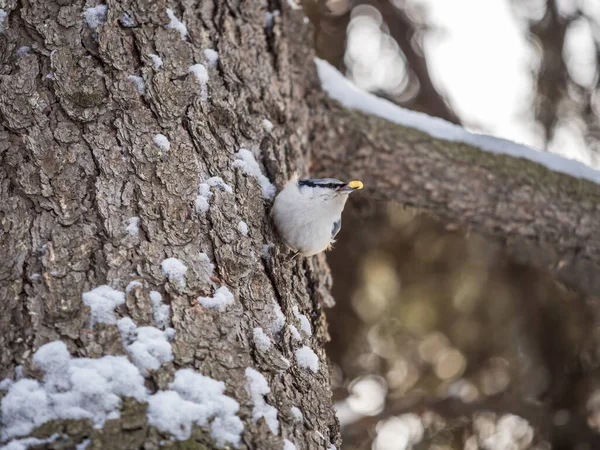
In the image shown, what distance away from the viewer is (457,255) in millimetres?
4363

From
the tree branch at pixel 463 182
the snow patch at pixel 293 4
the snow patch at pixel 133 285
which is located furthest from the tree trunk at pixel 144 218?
the tree branch at pixel 463 182

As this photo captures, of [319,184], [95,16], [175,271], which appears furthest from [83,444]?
[95,16]

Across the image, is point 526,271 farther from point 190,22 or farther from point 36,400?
point 36,400

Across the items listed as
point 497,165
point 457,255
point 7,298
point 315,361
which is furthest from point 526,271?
point 7,298

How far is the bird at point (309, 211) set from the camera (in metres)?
1.96

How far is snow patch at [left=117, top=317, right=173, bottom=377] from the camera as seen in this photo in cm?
145

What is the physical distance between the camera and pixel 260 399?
4.99 feet

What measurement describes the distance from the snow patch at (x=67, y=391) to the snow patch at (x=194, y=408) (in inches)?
2.2

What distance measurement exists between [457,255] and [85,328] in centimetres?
330

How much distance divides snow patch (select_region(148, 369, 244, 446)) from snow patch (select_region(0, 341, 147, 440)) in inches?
2.2

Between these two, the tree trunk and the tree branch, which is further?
the tree branch

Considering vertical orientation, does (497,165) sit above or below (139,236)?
below

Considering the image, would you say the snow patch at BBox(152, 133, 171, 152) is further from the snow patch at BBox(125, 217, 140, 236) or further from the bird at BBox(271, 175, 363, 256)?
the bird at BBox(271, 175, 363, 256)

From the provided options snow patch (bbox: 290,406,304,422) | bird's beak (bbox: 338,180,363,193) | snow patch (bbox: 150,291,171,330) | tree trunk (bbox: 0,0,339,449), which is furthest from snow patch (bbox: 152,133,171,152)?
snow patch (bbox: 290,406,304,422)
